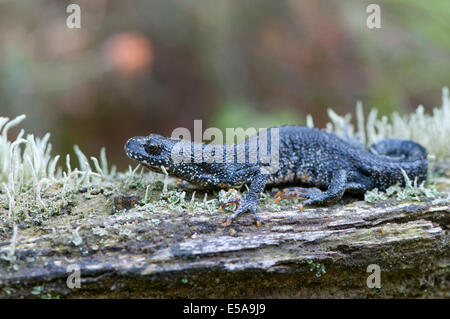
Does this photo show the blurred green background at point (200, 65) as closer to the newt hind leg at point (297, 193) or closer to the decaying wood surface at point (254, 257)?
the newt hind leg at point (297, 193)

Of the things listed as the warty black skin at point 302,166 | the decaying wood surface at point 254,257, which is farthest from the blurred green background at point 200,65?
the decaying wood surface at point 254,257

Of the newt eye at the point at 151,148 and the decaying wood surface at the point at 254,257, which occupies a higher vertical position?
the newt eye at the point at 151,148

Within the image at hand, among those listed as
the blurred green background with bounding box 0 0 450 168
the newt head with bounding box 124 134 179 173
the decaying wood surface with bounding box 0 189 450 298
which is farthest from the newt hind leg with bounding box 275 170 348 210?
the blurred green background with bounding box 0 0 450 168

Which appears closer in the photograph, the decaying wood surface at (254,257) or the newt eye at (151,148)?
the decaying wood surface at (254,257)

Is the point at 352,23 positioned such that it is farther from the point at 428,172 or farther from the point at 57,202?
the point at 57,202

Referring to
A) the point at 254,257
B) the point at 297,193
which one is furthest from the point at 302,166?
the point at 254,257

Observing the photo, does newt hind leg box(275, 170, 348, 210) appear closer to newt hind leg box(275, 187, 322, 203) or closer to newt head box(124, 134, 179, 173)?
newt hind leg box(275, 187, 322, 203)

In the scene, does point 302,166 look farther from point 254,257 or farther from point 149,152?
point 149,152
